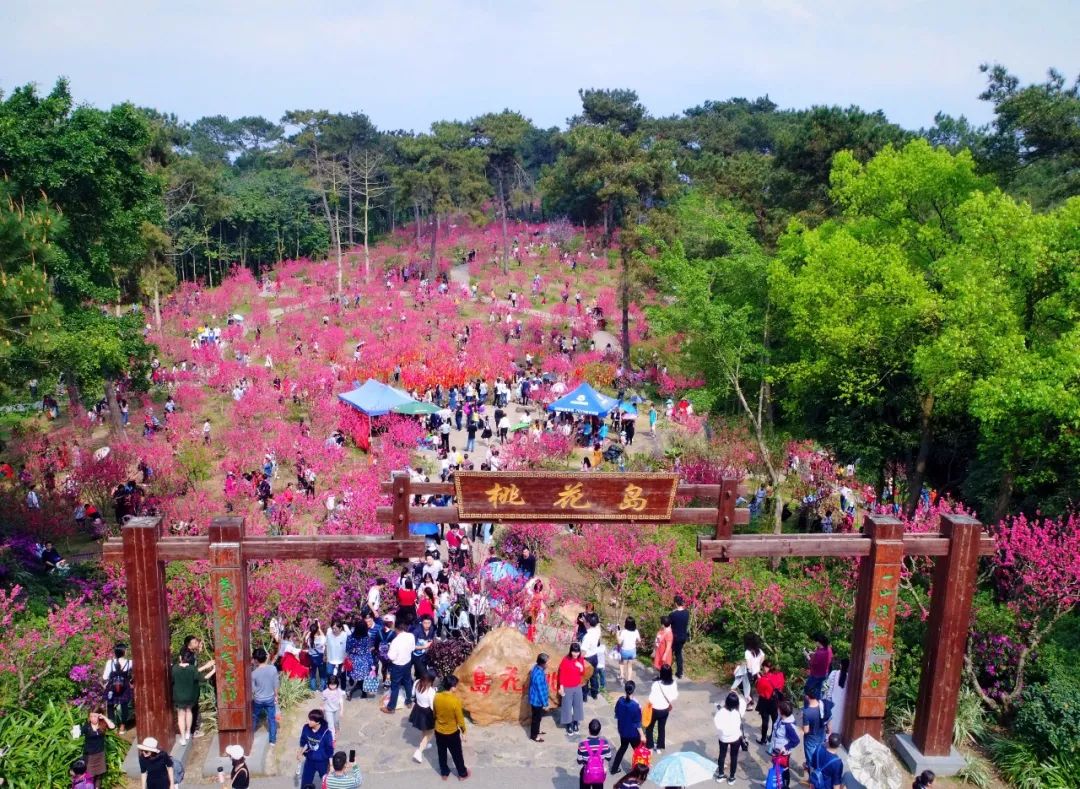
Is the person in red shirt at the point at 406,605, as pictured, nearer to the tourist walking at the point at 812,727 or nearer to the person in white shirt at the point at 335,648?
the person in white shirt at the point at 335,648

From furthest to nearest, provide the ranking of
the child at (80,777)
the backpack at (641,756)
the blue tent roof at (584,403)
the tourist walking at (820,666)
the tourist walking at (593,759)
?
the blue tent roof at (584,403)
the tourist walking at (820,666)
the tourist walking at (593,759)
the child at (80,777)
the backpack at (641,756)

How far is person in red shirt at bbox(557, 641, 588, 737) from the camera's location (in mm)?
9773

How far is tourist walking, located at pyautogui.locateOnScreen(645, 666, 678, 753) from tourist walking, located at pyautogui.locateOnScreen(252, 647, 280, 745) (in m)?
4.29

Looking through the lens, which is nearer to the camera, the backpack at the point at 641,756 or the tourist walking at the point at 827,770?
the backpack at the point at 641,756

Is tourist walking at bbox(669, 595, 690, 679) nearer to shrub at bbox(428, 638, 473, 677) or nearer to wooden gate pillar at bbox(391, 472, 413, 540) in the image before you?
shrub at bbox(428, 638, 473, 677)

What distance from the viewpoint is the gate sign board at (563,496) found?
8781 mm

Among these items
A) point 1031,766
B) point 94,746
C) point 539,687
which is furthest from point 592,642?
point 94,746

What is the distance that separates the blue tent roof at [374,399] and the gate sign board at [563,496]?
548 inches

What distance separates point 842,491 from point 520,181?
52403 mm

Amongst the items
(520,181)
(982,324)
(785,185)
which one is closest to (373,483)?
(982,324)

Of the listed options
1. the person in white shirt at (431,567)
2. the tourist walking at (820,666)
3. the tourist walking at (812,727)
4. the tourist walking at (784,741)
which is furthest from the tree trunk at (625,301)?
the tourist walking at (784,741)

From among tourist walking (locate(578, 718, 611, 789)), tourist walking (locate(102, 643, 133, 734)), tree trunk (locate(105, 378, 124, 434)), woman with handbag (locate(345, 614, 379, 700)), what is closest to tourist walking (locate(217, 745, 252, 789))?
tourist walking (locate(102, 643, 133, 734))

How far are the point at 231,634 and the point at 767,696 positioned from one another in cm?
607

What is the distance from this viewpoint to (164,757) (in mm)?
7844
